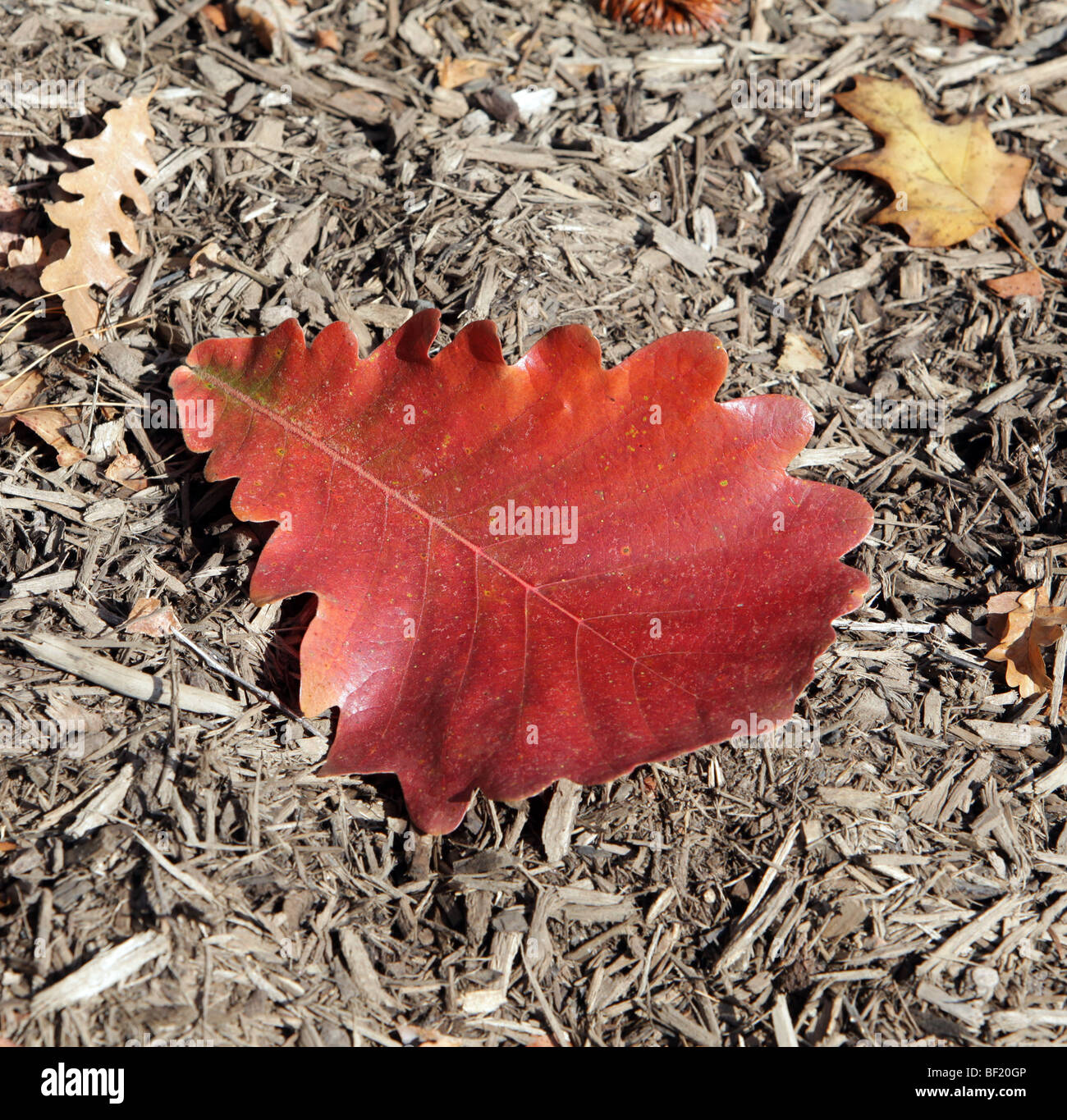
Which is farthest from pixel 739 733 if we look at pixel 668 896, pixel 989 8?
pixel 989 8

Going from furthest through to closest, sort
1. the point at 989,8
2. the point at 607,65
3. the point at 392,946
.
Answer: the point at 989,8
the point at 607,65
the point at 392,946

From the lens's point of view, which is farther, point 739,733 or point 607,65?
point 607,65

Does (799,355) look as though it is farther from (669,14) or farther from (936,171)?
(669,14)

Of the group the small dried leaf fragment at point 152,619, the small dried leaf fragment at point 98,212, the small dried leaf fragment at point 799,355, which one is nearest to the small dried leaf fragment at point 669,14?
the small dried leaf fragment at point 799,355

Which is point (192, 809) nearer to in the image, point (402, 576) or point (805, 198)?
point (402, 576)
